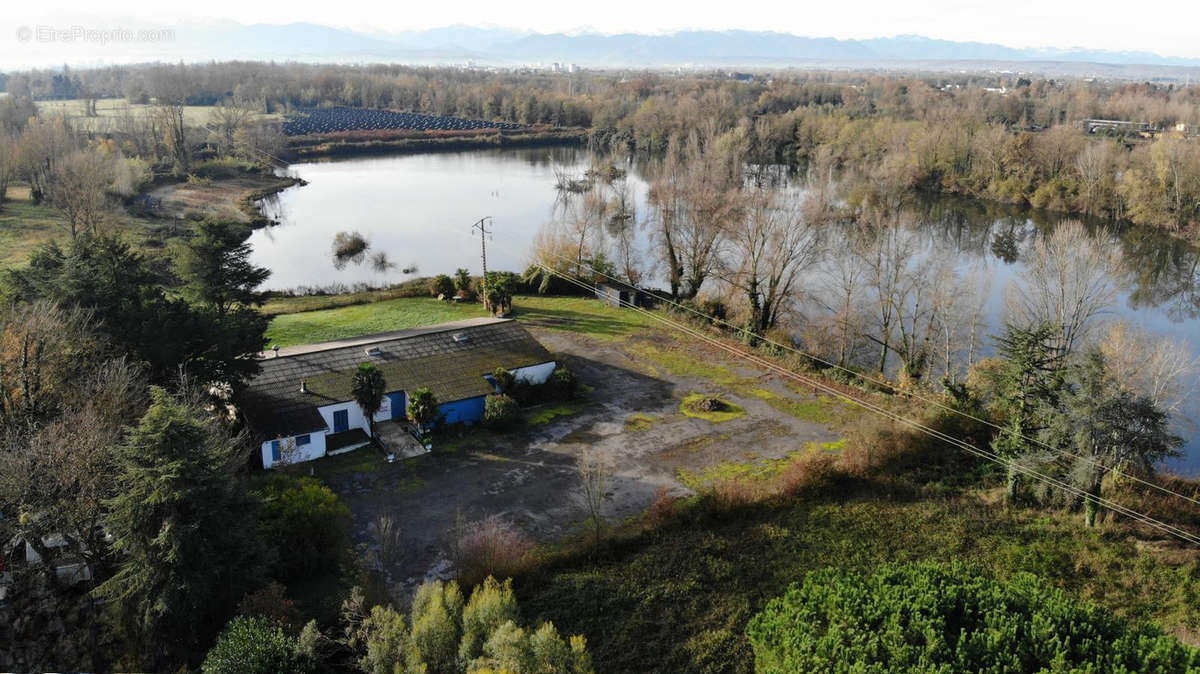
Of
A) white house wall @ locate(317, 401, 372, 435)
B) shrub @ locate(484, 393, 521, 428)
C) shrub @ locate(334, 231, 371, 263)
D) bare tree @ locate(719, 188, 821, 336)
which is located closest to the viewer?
white house wall @ locate(317, 401, 372, 435)

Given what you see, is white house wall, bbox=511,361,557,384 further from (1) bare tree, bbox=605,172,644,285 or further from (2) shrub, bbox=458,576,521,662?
(2) shrub, bbox=458,576,521,662

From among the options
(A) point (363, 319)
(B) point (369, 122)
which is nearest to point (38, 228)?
(A) point (363, 319)

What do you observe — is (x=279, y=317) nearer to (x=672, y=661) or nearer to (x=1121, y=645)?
(x=672, y=661)

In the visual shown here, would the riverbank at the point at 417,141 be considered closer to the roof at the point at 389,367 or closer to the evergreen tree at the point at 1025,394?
the roof at the point at 389,367

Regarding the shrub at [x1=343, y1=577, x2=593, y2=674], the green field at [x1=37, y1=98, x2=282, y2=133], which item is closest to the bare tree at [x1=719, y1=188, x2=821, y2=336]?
the shrub at [x1=343, y1=577, x2=593, y2=674]

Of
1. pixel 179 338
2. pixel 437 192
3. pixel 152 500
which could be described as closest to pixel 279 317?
pixel 179 338
